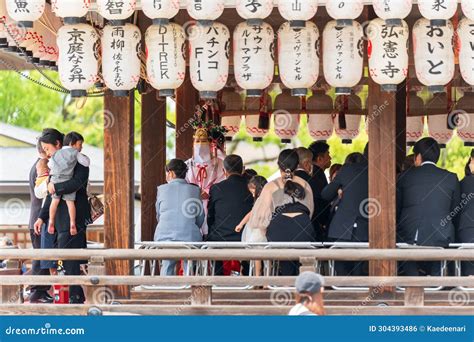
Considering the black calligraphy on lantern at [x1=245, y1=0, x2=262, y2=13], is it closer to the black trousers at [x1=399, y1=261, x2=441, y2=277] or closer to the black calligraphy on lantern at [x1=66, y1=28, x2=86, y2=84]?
the black calligraphy on lantern at [x1=66, y1=28, x2=86, y2=84]

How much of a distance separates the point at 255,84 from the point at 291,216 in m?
1.41

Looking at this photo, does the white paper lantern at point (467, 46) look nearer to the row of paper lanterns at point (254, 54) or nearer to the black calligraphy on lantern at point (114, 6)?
the row of paper lanterns at point (254, 54)

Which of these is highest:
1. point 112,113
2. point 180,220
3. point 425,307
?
point 112,113

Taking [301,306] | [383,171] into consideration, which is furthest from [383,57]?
[301,306]

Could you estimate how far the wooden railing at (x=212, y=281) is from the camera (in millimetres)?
11781

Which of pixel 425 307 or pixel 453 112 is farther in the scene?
pixel 453 112

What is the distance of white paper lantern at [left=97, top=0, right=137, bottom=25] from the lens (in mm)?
12469

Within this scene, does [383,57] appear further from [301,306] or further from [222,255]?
[301,306]

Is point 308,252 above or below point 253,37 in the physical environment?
below

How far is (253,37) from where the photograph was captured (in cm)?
1293

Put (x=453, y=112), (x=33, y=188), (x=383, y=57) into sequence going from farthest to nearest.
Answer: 1. (x=453, y=112)
2. (x=33, y=188)
3. (x=383, y=57)

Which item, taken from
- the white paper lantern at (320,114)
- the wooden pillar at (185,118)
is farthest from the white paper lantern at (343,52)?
the white paper lantern at (320,114)

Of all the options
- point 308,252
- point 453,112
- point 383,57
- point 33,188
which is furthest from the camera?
point 453,112

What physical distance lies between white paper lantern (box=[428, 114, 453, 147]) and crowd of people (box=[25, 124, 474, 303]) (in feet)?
24.4
